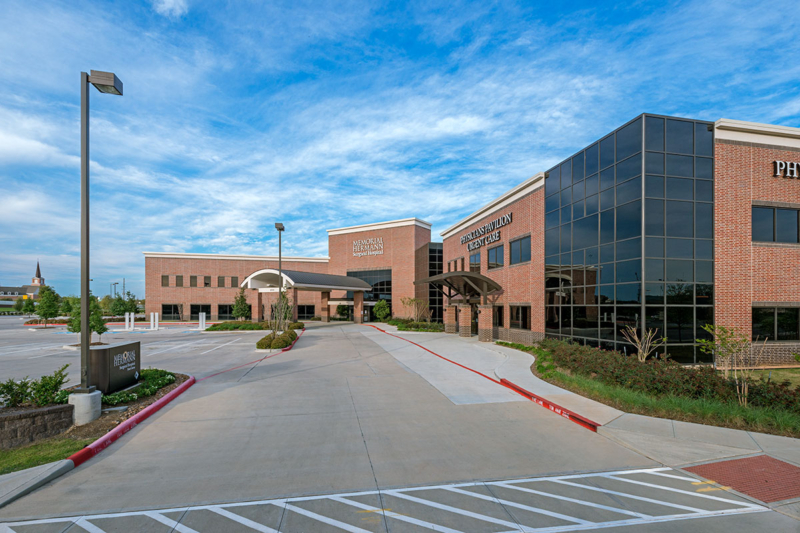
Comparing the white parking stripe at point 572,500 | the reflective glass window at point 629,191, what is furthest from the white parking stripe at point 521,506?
the reflective glass window at point 629,191

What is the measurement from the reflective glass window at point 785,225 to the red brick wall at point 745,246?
445 mm

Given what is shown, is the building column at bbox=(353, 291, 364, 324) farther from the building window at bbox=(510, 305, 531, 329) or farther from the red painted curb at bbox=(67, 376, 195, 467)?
the red painted curb at bbox=(67, 376, 195, 467)

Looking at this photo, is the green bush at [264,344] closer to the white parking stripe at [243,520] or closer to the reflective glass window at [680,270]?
the white parking stripe at [243,520]

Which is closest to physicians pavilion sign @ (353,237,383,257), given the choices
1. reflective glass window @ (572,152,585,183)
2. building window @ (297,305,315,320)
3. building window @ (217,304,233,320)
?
building window @ (297,305,315,320)

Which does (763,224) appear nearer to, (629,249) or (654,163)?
(654,163)

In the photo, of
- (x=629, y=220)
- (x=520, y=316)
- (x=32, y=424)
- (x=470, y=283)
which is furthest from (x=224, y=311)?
(x=629, y=220)

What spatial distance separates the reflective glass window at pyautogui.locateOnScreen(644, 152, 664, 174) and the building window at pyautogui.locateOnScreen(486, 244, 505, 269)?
12.9 metres

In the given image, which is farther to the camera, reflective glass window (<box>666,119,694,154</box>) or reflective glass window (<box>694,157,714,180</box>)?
reflective glass window (<box>694,157,714,180</box>)

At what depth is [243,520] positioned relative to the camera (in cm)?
516

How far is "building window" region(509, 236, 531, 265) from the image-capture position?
24817mm

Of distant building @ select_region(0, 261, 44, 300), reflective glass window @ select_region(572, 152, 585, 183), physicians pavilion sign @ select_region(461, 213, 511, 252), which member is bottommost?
distant building @ select_region(0, 261, 44, 300)

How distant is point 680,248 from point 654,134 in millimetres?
4803

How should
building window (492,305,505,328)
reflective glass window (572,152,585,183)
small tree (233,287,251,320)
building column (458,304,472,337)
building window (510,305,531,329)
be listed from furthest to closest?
1. small tree (233,287,251,320)
2. building column (458,304,472,337)
3. building window (492,305,505,328)
4. building window (510,305,531,329)
5. reflective glass window (572,152,585,183)

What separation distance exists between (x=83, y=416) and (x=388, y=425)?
686cm
